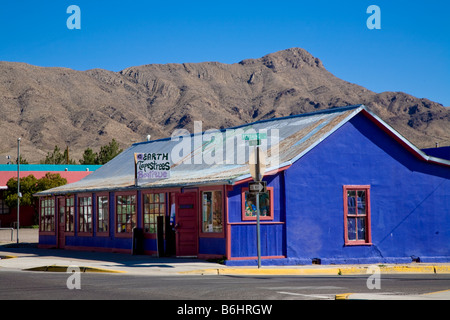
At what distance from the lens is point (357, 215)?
24125 mm

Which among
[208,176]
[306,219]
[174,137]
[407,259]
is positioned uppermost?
[174,137]

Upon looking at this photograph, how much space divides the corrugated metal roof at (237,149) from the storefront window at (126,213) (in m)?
0.60

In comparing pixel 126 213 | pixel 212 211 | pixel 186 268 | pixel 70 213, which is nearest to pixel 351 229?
pixel 212 211

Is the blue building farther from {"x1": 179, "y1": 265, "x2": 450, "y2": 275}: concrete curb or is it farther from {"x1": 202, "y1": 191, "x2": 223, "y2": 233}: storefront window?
{"x1": 179, "y1": 265, "x2": 450, "y2": 275}: concrete curb

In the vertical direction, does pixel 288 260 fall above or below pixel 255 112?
below

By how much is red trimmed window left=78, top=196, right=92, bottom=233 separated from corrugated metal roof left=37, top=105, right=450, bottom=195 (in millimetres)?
590

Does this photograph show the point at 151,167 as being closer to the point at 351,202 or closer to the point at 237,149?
the point at 237,149

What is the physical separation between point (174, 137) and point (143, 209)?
687 centimetres

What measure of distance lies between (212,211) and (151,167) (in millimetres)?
4370

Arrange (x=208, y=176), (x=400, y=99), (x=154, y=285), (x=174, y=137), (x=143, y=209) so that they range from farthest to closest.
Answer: (x=400, y=99), (x=174, y=137), (x=143, y=209), (x=208, y=176), (x=154, y=285)

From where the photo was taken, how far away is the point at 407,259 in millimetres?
24609
